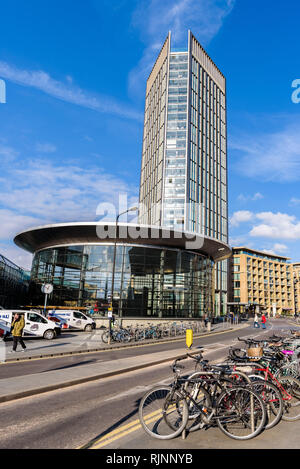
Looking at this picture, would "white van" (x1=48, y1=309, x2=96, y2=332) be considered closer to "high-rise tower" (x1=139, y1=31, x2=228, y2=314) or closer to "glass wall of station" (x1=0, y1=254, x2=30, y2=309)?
"glass wall of station" (x1=0, y1=254, x2=30, y2=309)

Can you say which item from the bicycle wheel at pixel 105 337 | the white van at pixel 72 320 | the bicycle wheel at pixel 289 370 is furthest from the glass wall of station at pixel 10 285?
the bicycle wheel at pixel 289 370

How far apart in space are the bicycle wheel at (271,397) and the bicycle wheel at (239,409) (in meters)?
0.42

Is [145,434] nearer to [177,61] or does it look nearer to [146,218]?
[146,218]

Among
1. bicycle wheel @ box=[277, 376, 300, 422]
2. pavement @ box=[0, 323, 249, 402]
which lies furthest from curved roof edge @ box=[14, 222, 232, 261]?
bicycle wheel @ box=[277, 376, 300, 422]

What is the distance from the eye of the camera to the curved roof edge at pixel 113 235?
3575cm

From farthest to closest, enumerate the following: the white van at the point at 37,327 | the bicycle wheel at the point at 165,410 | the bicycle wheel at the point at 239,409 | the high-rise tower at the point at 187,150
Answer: the high-rise tower at the point at 187,150 < the white van at the point at 37,327 < the bicycle wheel at the point at 239,409 < the bicycle wheel at the point at 165,410

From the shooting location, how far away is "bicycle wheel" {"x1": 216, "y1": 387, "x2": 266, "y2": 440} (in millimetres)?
5430

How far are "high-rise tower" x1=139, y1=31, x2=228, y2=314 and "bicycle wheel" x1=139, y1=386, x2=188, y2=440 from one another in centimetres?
6256

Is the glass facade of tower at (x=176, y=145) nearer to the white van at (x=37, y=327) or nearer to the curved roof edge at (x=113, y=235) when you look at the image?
the curved roof edge at (x=113, y=235)

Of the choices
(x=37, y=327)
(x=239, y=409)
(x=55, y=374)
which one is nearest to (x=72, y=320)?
(x=37, y=327)

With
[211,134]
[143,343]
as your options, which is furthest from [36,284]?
[211,134]

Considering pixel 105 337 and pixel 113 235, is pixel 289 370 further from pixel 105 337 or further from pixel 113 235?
pixel 113 235
